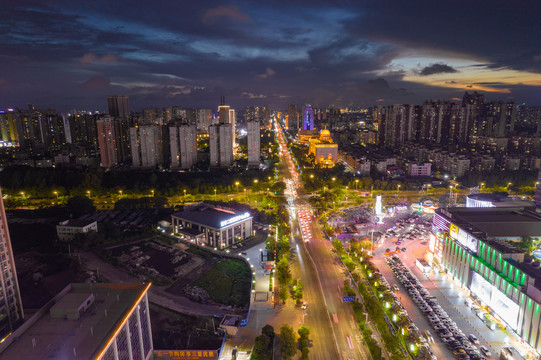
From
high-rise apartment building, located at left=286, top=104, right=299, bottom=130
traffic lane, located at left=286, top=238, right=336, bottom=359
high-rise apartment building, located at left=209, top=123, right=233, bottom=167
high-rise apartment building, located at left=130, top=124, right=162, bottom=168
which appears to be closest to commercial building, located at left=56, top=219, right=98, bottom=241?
traffic lane, located at left=286, top=238, right=336, bottom=359

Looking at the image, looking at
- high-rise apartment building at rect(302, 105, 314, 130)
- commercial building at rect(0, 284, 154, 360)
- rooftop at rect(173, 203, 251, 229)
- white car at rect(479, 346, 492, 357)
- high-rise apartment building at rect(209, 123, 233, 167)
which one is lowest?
white car at rect(479, 346, 492, 357)

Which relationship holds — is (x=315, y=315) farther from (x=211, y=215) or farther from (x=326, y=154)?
(x=326, y=154)

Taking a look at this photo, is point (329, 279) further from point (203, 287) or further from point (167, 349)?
point (167, 349)

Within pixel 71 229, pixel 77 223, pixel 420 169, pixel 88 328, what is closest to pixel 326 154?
pixel 420 169

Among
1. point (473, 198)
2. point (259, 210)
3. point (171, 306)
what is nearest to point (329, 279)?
point (171, 306)

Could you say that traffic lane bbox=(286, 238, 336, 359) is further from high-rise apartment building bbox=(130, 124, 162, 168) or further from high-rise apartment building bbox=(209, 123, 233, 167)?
high-rise apartment building bbox=(130, 124, 162, 168)

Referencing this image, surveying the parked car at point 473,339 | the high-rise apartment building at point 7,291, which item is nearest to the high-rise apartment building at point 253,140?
the high-rise apartment building at point 7,291
